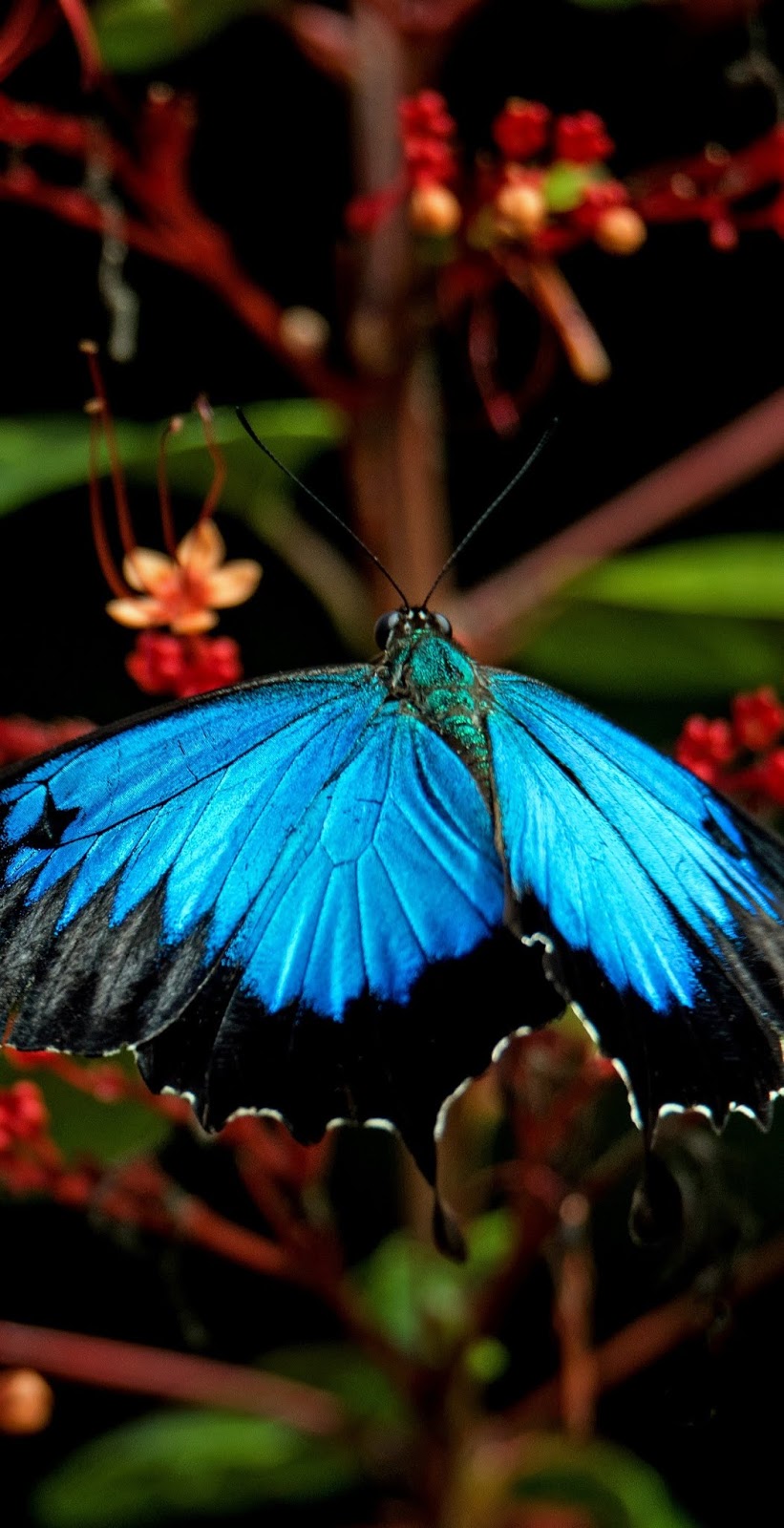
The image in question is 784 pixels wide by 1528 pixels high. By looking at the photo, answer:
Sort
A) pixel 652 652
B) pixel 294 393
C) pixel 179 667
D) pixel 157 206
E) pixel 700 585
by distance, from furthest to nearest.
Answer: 1. pixel 294 393
2. pixel 652 652
3. pixel 700 585
4. pixel 157 206
5. pixel 179 667

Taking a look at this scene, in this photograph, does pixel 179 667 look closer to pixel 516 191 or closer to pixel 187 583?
pixel 187 583

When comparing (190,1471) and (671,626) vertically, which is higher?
(671,626)

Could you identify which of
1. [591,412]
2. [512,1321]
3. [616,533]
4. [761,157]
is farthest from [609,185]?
[512,1321]

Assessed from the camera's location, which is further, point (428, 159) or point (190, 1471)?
point (190, 1471)

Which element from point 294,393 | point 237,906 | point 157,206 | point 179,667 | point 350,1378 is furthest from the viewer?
point 294,393

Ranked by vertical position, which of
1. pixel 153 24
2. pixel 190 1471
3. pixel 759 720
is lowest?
pixel 190 1471

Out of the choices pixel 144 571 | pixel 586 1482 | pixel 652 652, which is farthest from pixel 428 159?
pixel 586 1482

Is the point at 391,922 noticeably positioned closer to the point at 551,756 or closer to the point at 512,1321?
the point at 551,756
